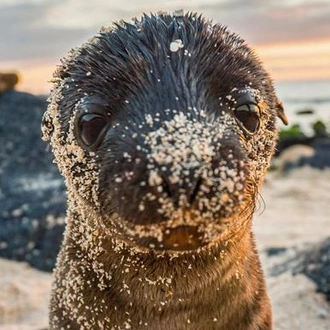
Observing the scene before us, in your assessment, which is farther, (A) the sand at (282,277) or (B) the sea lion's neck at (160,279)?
(A) the sand at (282,277)

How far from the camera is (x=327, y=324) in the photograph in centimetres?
387

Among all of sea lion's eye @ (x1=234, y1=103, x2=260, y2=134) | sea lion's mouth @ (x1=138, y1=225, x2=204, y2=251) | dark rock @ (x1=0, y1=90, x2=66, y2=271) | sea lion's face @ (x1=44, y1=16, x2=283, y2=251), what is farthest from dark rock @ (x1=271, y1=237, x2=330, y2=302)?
sea lion's mouth @ (x1=138, y1=225, x2=204, y2=251)

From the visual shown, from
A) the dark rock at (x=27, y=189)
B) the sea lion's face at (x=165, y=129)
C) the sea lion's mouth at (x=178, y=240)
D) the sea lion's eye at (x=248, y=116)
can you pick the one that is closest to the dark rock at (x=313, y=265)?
the dark rock at (x=27, y=189)

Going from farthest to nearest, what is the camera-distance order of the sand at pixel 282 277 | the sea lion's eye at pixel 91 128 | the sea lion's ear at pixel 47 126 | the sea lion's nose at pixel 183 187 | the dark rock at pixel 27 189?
the dark rock at pixel 27 189, the sand at pixel 282 277, the sea lion's ear at pixel 47 126, the sea lion's eye at pixel 91 128, the sea lion's nose at pixel 183 187

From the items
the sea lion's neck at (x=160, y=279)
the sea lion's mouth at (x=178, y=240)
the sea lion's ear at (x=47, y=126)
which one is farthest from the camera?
the sea lion's ear at (x=47, y=126)

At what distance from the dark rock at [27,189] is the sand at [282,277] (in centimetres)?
19

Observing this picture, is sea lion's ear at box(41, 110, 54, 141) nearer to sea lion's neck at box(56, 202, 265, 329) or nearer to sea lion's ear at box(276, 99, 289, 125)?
sea lion's neck at box(56, 202, 265, 329)

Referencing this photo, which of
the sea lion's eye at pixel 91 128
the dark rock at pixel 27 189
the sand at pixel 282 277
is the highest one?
the sea lion's eye at pixel 91 128

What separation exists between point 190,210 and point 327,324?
7.79 ft

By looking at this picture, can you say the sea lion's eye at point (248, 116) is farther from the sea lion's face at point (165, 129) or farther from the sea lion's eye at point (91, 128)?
the sea lion's eye at point (91, 128)

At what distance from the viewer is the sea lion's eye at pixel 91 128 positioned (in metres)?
2.07

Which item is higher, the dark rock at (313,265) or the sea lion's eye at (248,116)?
the sea lion's eye at (248,116)

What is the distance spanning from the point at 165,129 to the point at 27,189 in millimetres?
4295

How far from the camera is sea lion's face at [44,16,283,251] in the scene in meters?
1.78
